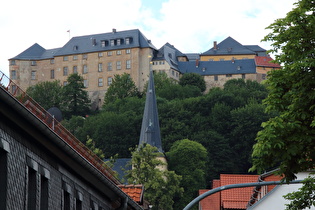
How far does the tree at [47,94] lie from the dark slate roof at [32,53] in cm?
2395

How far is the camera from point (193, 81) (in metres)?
183

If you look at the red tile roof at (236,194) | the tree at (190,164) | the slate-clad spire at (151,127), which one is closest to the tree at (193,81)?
the slate-clad spire at (151,127)

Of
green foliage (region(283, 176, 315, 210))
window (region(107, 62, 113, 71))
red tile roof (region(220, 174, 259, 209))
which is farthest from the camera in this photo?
window (region(107, 62, 113, 71))

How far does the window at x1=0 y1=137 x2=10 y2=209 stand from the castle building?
523 ft

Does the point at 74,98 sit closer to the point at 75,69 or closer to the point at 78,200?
the point at 75,69

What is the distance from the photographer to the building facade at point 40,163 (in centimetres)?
1691

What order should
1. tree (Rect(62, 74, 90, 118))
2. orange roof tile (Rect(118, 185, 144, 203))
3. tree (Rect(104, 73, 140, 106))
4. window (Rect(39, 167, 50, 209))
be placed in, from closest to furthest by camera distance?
window (Rect(39, 167, 50, 209)), orange roof tile (Rect(118, 185, 144, 203)), tree (Rect(62, 74, 90, 118)), tree (Rect(104, 73, 140, 106))

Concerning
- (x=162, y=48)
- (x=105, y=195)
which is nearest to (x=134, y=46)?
(x=162, y=48)

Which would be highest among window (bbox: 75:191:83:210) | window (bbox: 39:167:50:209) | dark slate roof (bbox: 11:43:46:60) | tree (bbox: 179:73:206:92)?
dark slate roof (bbox: 11:43:46:60)

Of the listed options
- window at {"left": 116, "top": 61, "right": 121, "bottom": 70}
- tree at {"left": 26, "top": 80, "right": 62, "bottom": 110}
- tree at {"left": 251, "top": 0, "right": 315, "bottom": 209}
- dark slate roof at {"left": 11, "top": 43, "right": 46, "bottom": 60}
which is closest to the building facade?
tree at {"left": 251, "top": 0, "right": 315, "bottom": 209}

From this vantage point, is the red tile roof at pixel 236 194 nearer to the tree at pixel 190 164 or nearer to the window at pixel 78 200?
the window at pixel 78 200

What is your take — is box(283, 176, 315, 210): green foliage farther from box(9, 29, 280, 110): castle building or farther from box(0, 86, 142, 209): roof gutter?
box(9, 29, 280, 110): castle building

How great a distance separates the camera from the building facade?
16906 mm

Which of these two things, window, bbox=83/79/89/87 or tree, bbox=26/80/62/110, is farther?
window, bbox=83/79/89/87
